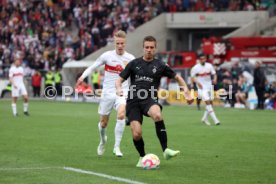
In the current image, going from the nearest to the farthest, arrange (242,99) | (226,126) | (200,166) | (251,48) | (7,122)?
(200,166)
(226,126)
(7,122)
(242,99)
(251,48)

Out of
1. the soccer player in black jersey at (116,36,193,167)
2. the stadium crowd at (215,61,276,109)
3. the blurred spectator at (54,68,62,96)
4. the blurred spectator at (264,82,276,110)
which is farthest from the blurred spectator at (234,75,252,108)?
the soccer player in black jersey at (116,36,193,167)

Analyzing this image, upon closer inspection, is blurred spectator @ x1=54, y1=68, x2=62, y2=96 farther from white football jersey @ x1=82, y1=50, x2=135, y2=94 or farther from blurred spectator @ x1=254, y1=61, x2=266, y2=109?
white football jersey @ x1=82, y1=50, x2=135, y2=94

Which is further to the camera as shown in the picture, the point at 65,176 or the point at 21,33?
the point at 21,33

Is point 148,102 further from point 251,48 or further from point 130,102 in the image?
point 251,48

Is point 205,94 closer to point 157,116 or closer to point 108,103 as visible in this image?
point 108,103

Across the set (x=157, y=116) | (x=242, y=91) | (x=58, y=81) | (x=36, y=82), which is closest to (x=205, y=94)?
(x=242, y=91)

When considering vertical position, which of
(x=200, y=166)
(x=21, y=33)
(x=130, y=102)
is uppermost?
(x=21, y=33)

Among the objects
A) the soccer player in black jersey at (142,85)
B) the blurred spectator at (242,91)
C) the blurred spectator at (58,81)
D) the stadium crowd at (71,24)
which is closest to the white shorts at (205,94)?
the blurred spectator at (242,91)

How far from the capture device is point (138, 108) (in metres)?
12.8

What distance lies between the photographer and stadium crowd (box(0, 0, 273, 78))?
4881cm

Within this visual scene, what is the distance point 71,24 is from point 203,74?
2792cm

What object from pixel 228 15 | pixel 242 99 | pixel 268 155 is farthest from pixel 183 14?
pixel 268 155

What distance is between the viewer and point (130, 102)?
12898 mm

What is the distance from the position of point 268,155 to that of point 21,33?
126 feet
